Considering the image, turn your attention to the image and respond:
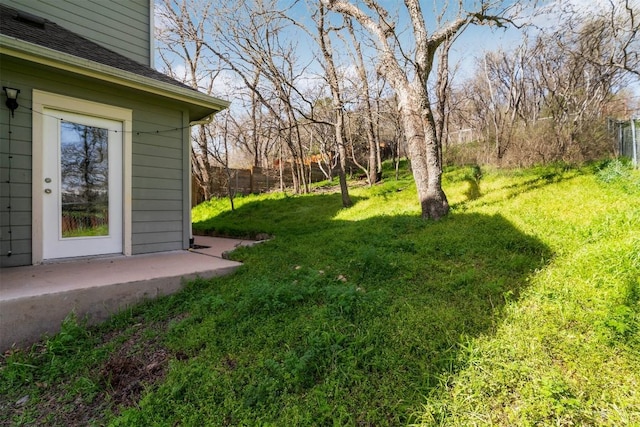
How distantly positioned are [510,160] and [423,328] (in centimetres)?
841

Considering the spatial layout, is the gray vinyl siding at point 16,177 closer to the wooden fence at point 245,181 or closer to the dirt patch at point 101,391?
the dirt patch at point 101,391

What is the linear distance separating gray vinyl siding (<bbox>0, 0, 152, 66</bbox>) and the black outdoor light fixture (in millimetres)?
1846

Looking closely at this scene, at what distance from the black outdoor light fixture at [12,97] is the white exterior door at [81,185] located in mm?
253

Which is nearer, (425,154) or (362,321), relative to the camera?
(362,321)

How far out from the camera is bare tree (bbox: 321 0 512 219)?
451 centimetres

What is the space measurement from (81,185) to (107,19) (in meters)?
2.78

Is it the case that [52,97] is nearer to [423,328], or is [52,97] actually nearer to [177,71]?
[423,328]

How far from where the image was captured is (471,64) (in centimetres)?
1299

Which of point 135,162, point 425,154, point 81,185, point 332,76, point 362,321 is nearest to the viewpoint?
point 362,321

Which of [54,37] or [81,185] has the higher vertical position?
[54,37]

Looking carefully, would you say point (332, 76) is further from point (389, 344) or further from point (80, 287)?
point (389, 344)

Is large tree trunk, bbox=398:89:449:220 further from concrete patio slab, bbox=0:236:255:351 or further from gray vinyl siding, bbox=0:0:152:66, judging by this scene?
gray vinyl siding, bbox=0:0:152:66

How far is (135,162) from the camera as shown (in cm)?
404

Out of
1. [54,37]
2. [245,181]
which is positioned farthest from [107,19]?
[245,181]
